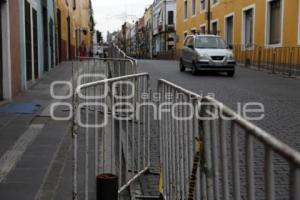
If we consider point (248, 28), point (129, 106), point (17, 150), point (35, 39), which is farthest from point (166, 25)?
point (129, 106)

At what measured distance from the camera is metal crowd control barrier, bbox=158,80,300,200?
2217 mm

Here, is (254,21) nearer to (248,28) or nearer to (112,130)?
(248,28)

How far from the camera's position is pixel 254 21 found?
2786cm

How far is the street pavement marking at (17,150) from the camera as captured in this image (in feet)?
19.8

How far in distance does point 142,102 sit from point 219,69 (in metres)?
14.9

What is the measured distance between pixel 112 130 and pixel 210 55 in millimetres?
16230

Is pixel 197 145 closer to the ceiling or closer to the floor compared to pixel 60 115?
closer to the ceiling

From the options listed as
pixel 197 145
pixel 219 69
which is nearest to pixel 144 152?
pixel 197 145

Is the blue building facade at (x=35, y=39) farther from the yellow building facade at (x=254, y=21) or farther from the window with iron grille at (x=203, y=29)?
the window with iron grille at (x=203, y=29)

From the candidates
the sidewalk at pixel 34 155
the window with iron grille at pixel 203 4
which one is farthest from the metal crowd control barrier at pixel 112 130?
the window with iron grille at pixel 203 4

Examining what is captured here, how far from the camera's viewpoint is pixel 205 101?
11.3ft

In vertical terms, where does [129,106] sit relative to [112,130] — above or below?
above

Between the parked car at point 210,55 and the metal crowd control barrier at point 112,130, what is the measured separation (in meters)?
14.6

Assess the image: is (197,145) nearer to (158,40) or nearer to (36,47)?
(36,47)
